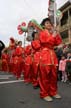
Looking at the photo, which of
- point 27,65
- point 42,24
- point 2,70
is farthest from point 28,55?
point 2,70

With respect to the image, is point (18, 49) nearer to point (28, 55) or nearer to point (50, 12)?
point (28, 55)

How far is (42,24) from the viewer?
10047mm

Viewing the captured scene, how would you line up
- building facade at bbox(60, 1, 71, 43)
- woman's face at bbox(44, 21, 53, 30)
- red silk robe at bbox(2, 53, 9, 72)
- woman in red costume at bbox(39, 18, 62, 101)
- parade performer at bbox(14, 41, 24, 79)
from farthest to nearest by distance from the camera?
1. building facade at bbox(60, 1, 71, 43)
2. red silk robe at bbox(2, 53, 9, 72)
3. parade performer at bbox(14, 41, 24, 79)
4. woman's face at bbox(44, 21, 53, 30)
5. woman in red costume at bbox(39, 18, 62, 101)

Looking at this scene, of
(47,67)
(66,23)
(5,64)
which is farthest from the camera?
(66,23)

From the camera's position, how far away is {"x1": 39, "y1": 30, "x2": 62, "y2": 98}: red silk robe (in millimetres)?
9430

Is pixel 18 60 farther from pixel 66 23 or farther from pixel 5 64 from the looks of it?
pixel 66 23

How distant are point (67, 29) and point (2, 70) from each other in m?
22.1

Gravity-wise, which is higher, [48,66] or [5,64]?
[5,64]

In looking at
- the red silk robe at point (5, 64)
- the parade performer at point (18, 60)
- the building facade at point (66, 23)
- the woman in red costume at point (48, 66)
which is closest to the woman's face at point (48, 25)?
the woman in red costume at point (48, 66)

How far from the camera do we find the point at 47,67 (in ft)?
30.9

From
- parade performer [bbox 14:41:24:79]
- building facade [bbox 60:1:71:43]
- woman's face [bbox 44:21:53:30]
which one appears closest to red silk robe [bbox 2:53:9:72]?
parade performer [bbox 14:41:24:79]

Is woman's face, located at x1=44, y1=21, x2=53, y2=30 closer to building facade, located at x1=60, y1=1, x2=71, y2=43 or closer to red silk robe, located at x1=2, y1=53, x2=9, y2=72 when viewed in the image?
red silk robe, located at x1=2, y1=53, x2=9, y2=72

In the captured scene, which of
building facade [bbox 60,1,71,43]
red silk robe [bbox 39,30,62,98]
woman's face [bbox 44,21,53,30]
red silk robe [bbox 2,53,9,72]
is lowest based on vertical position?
red silk robe [bbox 39,30,62,98]

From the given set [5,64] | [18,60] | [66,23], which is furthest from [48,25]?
[66,23]
